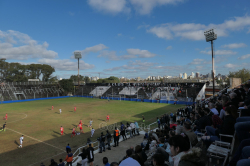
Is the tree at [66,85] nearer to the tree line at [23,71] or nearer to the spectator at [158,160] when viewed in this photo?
the tree line at [23,71]

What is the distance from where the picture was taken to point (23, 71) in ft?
267

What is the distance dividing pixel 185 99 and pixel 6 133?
1629 inches

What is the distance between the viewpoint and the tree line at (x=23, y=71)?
76.4m

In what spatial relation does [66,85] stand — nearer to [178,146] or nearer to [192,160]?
[178,146]

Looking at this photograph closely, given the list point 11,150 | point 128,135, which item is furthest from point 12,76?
point 128,135

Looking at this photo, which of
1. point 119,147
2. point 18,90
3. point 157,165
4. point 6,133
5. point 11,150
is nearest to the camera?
point 157,165

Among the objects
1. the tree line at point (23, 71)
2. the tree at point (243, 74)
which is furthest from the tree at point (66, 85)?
the tree at point (243, 74)

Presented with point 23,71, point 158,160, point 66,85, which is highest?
point 23,71

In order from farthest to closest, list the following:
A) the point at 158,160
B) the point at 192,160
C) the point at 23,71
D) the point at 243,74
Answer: the point at 23,71
the point at 243,74
the point at 158,160
the point at 192,160

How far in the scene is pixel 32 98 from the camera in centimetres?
5759

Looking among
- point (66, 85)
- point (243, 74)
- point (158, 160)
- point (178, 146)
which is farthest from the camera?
point (66, 85)

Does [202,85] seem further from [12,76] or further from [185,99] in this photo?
[12,76]

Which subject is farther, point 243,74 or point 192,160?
point 243,74

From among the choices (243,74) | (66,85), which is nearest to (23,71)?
(66,85)
